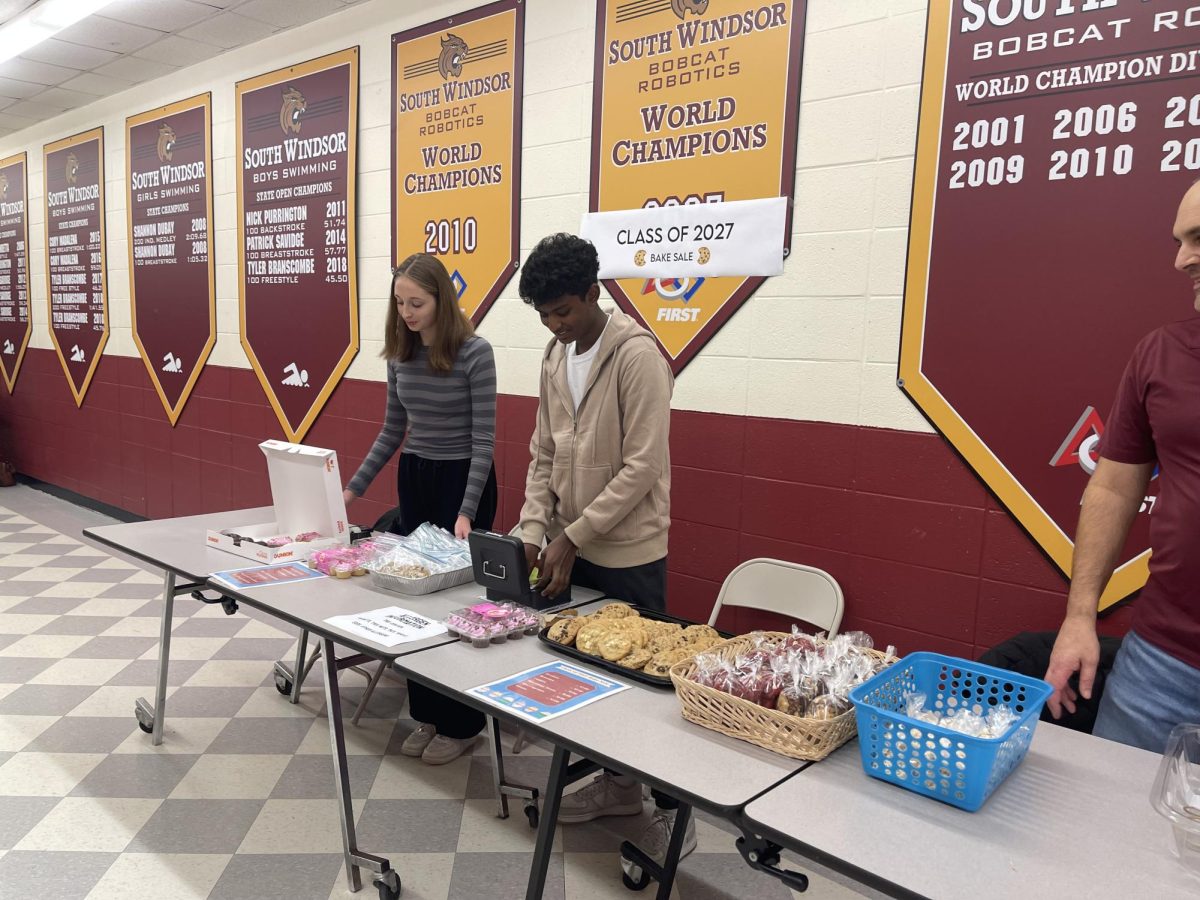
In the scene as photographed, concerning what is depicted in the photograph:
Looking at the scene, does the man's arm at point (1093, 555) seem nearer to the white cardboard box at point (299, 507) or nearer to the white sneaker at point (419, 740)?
the white cardboard box at point (299, 507)

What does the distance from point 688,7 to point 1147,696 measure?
2.56 metres

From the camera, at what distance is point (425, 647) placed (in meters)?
1.87

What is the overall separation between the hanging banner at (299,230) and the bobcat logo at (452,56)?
2.22 ft

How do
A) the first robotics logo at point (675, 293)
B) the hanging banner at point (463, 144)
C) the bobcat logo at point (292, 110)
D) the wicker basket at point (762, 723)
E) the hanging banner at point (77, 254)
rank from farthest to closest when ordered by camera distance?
the hanging banner at point (77, 254) → the bobcat logo at point (292, 110) → the hanging banner at point (463, 144) → the first robotics logo at point (675, 293) → the wicker basket at point (762, 723)

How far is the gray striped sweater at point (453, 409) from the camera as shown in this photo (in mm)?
2809

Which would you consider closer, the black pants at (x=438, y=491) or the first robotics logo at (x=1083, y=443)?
the first robotics logo at (x=1083, y=443)

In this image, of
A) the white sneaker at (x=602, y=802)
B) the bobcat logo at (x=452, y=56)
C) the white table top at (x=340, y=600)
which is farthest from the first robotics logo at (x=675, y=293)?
the white sneaker at (x=602, y=802)

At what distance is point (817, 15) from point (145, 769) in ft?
11.1

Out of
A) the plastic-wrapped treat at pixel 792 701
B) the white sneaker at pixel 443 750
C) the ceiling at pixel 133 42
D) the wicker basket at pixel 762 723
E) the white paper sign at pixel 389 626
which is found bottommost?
the white sneaker at pixel 443 750

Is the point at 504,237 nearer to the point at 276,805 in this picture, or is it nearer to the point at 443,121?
the point at 443,121

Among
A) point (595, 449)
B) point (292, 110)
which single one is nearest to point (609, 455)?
point (595, 449)

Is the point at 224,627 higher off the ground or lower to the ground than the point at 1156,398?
lower

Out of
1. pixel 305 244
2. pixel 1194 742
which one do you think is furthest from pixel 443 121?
pixel 1194 742

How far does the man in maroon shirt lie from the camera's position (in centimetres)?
144
